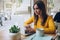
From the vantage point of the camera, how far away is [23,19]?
5.75 ft

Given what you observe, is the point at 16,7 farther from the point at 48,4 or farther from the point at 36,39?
the point at 36,39

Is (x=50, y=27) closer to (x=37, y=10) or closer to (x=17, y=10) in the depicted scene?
(x=37, y=10)

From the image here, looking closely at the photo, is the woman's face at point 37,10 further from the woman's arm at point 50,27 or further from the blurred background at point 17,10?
the woman's arm at point 50,27

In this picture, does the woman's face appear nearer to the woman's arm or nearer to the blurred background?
the blurred background

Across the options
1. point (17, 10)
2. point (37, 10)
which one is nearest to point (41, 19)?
point (37, 10)

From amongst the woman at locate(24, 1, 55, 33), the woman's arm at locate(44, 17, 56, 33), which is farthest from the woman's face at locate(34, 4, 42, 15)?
the woman's arm at locate(44, 17, 56, 33)

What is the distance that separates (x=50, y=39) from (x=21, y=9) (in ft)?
1.87

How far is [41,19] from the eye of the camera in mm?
1645

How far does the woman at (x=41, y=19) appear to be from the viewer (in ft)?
5.25

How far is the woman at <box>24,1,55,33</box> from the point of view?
5.25 ft

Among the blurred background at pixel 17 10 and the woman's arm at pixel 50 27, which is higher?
the blurred background at pixel 17 10

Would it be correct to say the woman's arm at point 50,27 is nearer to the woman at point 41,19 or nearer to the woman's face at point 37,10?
the woman at point 41,19

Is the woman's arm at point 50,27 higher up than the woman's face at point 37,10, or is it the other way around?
the woman's face at point 37,10

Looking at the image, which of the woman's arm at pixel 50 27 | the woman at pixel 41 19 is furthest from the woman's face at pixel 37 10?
the woman's arm at pixel 50 27
